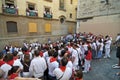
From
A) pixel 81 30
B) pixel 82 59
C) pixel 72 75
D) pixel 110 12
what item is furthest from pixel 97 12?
pixel 72 75

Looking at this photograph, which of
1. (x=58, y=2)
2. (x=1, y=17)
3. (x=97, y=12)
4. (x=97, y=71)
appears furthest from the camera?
(x=58, y=2)

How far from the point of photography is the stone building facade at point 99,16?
631 inches

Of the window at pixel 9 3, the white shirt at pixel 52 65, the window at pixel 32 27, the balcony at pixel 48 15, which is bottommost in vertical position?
the white shirt at pixel 52 65

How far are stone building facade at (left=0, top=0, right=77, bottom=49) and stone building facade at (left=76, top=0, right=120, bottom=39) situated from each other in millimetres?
5830

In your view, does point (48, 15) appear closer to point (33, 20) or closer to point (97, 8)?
point (33, 20)

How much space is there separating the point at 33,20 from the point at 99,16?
376 inches

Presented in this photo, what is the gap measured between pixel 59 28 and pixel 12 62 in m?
22.2

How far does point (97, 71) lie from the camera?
748cm

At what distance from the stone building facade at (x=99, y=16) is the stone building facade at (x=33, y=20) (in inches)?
230

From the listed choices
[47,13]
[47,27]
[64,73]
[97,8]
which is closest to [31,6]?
[47,13]

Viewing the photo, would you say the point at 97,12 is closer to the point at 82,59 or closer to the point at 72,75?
the point at 82,59

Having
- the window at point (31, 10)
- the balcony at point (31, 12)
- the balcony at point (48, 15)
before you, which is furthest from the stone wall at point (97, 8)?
the window at point (31, 10)

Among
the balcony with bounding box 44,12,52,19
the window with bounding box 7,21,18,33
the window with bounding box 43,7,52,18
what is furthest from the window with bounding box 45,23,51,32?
the window with bounding box 7,21,18,33

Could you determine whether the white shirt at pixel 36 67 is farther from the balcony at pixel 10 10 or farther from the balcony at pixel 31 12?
the balcony at pixel 31 12
